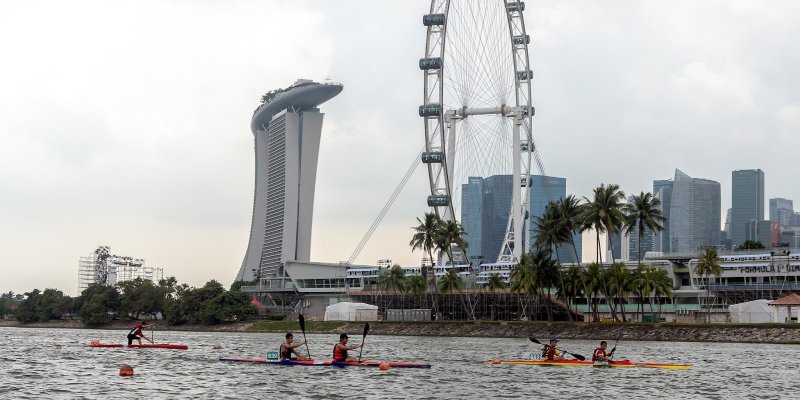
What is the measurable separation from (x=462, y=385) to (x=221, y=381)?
14769 mm

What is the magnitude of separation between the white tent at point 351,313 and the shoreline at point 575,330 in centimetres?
495

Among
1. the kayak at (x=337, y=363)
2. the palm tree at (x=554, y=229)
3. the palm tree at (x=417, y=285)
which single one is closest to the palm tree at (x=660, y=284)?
the palm tree at (x=554, y=229)

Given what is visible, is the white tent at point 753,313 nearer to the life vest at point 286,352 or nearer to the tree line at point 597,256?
the tree line at point 597,256

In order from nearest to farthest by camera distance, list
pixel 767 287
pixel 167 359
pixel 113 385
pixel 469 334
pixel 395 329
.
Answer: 1. pixel 113 385
2. pixel 167 359
3. pixel 469 334
4. pixel 395 329
5. pixel 767 287

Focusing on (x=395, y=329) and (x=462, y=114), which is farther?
(x=462, y=114)

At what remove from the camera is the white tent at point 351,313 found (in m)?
190

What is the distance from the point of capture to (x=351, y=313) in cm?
19100

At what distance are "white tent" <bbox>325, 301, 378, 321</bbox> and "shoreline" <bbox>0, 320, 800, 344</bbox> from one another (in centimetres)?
495

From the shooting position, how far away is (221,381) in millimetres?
63531

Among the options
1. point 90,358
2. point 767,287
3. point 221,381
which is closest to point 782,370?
point 221,381

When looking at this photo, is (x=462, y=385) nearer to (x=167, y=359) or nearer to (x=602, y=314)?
(x=167, y=359)

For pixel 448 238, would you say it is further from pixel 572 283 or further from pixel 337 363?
pixel 337 363

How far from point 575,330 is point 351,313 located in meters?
56.6

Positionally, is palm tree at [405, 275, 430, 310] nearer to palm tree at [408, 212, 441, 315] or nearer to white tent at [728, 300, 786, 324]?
palm tree at [408, 212, 441, 315]
